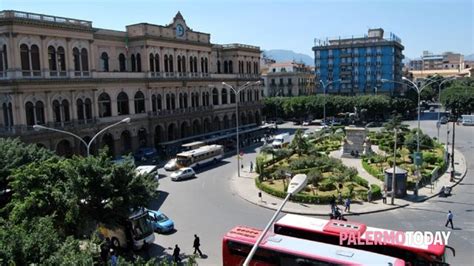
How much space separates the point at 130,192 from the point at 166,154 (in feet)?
114

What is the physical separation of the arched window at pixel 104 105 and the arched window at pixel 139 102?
15.9 feet

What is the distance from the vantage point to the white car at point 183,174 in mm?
45753

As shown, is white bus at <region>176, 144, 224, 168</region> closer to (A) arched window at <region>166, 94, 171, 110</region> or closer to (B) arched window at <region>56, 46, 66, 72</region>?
(A) arched window at <region>166, 94, 171, 110</region>

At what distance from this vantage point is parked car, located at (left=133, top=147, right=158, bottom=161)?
55250 mm

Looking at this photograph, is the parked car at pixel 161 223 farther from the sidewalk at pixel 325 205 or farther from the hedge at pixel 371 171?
the hedge at pixel 371 171

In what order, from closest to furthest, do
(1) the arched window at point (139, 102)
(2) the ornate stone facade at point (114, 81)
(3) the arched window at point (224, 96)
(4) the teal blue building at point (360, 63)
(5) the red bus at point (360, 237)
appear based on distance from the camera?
(5) the red bus at point (360, 237), (2) the ornate stone facade at point (114, 81), (1) the arched window at point (139, 102), (3) the arched window at point (224, 96), (4) the teal blue building at point (360, 63)

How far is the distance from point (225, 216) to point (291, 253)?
46.0 ft

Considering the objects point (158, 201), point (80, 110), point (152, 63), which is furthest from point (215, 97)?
point (158, 201)

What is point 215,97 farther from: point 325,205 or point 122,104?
point 325,205

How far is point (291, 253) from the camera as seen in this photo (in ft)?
62.1

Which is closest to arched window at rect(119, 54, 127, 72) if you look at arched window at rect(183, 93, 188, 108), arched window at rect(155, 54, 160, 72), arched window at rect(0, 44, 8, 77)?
arched window at rect(155, 54, 160, 72)

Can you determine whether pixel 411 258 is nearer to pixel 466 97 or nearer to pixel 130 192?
pixel 130 192

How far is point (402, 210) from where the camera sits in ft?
108

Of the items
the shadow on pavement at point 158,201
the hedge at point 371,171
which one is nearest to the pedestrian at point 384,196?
the hedge at point 371,171
